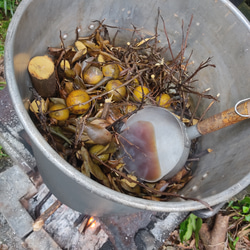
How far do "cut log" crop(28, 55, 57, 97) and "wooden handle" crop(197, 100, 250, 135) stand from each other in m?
0.52

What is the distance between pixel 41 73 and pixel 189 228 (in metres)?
1.04

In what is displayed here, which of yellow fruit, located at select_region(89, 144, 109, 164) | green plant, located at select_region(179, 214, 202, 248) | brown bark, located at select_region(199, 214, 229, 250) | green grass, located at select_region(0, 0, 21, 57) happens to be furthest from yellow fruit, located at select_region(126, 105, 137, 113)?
green grass, located at select_region(0, 0, 21, 57)

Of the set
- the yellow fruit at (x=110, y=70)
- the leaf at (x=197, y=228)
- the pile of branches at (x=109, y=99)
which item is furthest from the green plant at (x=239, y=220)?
the yellow fruit at (x=110, y=70)

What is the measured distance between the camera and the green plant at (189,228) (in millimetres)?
1339

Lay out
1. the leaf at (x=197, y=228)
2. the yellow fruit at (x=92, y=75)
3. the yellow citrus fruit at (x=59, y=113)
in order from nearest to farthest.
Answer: the yellow citrus fruit at (x=59, y=113) → the yellow fruit at (x=92, y=75) → the leaf at (x=197, y=228)

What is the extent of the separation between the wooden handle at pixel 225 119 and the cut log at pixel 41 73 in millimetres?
524

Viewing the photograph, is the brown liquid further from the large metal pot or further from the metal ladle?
the large metal pot

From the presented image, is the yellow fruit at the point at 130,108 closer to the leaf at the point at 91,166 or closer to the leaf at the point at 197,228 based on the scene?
the leaf at the point at 91,166

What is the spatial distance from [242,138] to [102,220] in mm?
639

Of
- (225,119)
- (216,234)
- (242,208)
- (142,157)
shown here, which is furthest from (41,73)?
(242,208)

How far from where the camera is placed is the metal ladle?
954 millimetres

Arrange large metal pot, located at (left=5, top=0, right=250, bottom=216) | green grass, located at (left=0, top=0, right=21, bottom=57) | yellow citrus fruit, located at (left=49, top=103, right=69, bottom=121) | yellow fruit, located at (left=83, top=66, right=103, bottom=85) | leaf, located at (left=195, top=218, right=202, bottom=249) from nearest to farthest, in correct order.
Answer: large metal pot, located at (left=5, top=0, right=250, bottom=216)
yellow citrus fruit, located at (left=49, top=103, right=69, bottom=121)
yellow fruit, located at (left=83, top=66, right=103, bottom=85)
leaf, located at (left=195, top=218, right=202, bottom=249)
green grass, located at (left=0, top=0, right=21, bottom=57)

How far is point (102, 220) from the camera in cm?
110

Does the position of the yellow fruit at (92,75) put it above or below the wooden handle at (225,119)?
below
